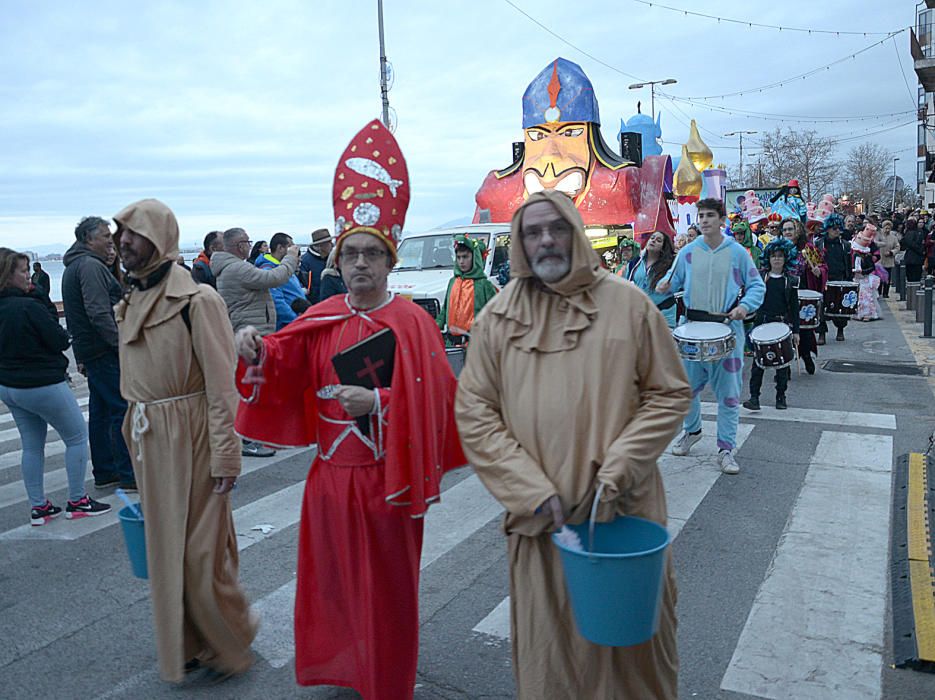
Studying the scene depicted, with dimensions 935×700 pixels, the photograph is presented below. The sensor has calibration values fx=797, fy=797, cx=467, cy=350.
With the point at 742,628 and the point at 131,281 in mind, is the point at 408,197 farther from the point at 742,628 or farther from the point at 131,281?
the point at 742,628

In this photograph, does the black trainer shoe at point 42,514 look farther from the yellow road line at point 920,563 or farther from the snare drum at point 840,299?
the snare drum at point 840,299

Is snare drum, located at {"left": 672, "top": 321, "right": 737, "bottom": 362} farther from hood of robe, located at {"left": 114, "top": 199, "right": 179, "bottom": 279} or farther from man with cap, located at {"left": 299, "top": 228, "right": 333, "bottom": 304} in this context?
man with cap, located at {"left": 299, "top": 228, "right": 333, "bottom": 304}

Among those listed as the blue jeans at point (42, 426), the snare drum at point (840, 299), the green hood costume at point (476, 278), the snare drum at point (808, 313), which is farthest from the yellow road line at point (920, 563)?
the snare drum at point (840, 299)

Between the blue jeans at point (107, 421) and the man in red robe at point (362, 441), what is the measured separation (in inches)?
152

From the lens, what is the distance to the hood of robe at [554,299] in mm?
2662

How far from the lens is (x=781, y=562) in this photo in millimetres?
4793

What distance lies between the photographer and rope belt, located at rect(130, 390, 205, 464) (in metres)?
3.60

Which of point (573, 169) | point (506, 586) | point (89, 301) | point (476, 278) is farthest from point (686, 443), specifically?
point (573, 169)

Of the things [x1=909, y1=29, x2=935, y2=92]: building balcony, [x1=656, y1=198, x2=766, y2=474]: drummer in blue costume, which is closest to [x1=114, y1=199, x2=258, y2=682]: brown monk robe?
[x1=656, y1=198, x2=766, y2=474]: drummer in blue costume

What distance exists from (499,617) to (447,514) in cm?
173

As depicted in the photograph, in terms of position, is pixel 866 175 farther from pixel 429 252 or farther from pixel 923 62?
pixel 429 252

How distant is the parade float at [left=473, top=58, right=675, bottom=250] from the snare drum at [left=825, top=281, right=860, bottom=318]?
248 inches

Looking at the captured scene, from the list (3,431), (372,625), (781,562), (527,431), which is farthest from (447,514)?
(3,431)

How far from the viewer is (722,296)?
22.1 feet
